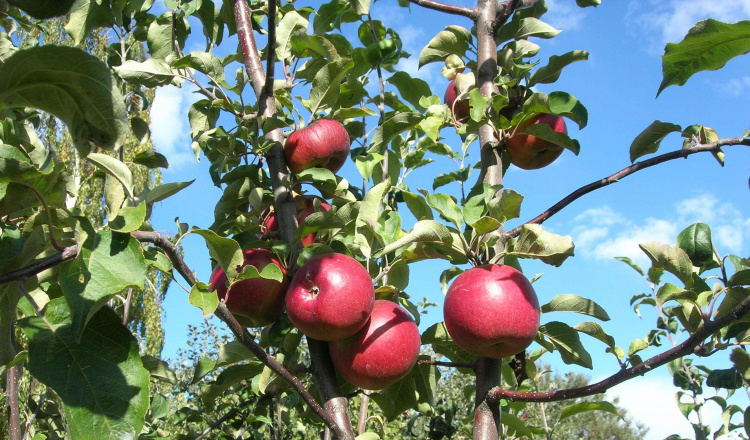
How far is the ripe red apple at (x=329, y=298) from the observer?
1.30 m

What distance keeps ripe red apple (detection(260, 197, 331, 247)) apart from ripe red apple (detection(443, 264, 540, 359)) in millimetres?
480

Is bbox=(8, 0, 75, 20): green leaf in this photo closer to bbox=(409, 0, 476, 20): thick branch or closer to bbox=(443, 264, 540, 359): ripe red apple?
bbox=(443, 264, 540, 359): ripe red apple

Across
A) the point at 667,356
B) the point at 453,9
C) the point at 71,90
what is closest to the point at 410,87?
the point at 453,9

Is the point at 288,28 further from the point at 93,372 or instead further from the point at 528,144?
the point at 93,372

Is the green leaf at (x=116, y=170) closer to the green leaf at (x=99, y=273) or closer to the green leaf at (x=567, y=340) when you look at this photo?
the green leaf at (x=99, y=273)

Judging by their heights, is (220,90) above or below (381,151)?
above

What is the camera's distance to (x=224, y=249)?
1.21 metres

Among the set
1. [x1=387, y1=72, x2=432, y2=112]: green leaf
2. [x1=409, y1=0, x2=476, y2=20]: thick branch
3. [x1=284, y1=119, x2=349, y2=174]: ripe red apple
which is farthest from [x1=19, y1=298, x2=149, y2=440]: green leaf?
[x1=387, y1=72, x2=432, y2=112]: green leaf

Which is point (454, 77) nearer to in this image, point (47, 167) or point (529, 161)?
point (529, 161)

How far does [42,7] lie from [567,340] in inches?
52.3

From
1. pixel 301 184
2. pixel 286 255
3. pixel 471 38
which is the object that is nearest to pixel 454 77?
pixel 471 38

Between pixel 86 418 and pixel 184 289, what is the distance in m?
0.35

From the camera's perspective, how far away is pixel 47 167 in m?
1.01

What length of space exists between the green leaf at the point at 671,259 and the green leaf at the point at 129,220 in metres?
0.99
